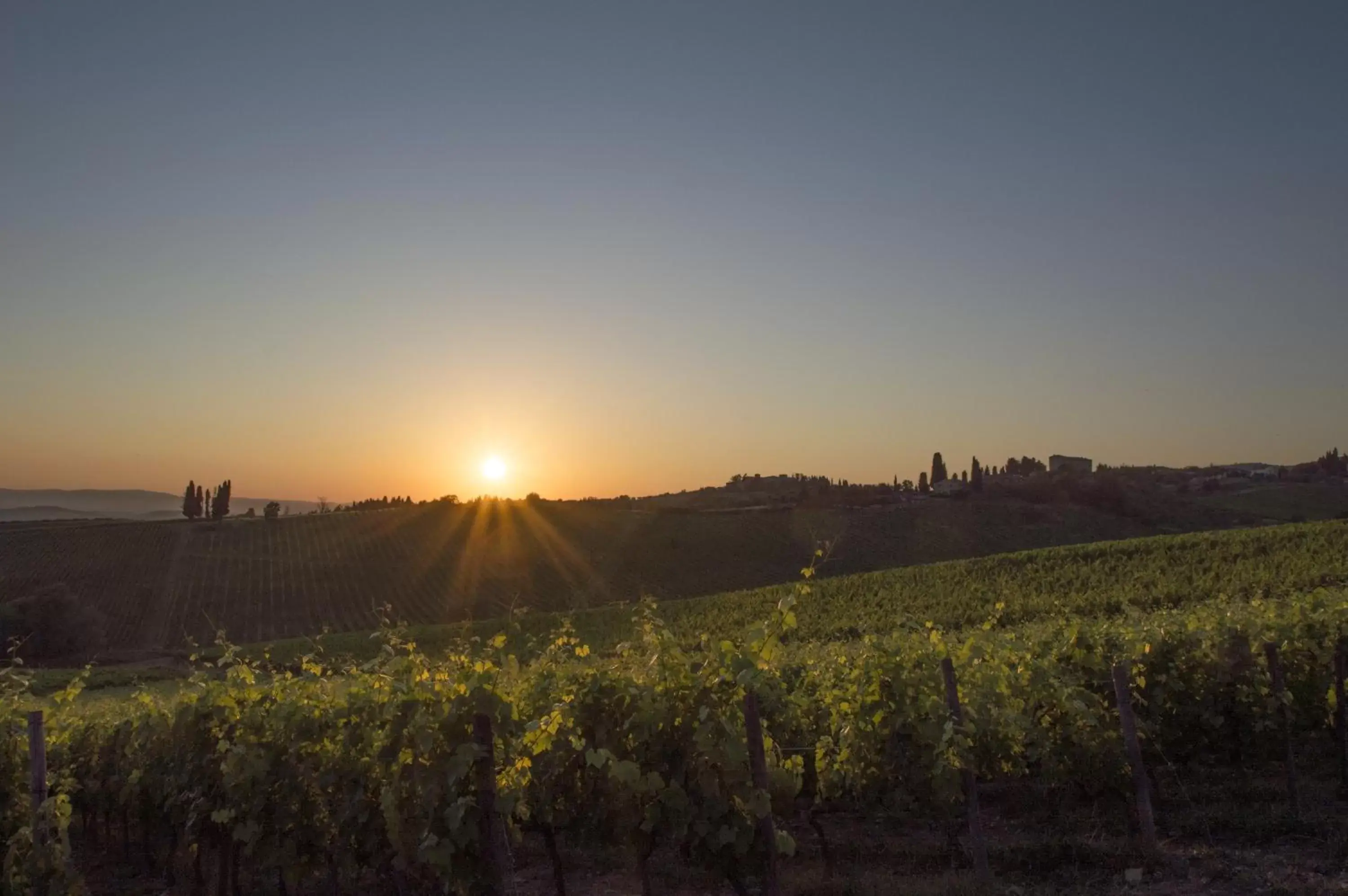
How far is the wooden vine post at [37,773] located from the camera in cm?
693

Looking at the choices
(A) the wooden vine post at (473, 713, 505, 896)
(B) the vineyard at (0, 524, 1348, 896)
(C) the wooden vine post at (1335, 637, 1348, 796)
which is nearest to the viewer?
(A) the wooden vine post at (473, 713, 505, 896)

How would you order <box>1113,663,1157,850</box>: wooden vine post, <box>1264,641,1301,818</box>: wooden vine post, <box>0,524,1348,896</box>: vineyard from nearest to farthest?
<box>0,524,1348,896</box>: vineyard
<box>1113,663,1157,850</box>: wooden vine post
<box>1264,641,1301,818</box>: wooden vine post

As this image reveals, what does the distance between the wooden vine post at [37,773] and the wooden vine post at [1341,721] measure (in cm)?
1142

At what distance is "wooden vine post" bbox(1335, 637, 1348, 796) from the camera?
8.93 m

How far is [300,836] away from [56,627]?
174ft

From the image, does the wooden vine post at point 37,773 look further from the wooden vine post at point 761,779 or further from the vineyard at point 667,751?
the wooden vine post at point 761,779

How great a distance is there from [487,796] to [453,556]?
68.8m

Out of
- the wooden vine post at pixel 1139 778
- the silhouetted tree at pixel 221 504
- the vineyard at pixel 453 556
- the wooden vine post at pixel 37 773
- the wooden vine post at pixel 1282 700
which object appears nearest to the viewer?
the wooden vine post at pixel 37 773

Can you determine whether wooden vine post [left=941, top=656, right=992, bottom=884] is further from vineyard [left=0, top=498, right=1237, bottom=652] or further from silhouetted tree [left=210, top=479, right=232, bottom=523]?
silhouetted tree [left=210, top=479, right=232, bottom=523]

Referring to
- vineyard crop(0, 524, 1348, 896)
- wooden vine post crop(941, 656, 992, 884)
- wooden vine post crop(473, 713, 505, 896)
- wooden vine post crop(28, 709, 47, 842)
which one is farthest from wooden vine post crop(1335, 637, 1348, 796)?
wooden vine post crop(28, 709, 47, 842)

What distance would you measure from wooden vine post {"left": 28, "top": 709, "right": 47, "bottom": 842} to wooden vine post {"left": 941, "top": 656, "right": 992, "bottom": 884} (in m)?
7.01

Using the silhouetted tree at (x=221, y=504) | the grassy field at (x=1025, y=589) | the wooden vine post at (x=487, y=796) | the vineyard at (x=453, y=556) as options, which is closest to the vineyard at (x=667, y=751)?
the wooden vine post at (x=487, y=796)

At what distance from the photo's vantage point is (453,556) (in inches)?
2842

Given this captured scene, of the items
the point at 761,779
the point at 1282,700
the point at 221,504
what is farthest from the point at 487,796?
the point at 221,504
